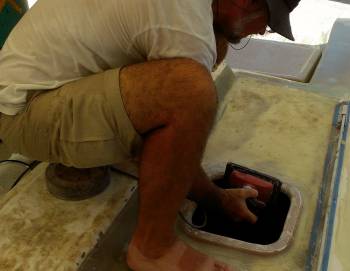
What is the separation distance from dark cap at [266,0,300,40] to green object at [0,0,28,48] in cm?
129

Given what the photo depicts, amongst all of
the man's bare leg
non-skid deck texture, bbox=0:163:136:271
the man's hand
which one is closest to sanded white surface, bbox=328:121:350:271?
the man's hand

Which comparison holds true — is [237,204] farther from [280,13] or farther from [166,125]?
[280,13]

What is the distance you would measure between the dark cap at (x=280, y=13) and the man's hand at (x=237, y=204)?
1.56 ft

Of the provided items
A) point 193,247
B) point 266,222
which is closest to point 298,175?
point 266,222

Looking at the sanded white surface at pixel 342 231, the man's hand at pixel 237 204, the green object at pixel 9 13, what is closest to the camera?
the sanded white surface at pixel 342 231

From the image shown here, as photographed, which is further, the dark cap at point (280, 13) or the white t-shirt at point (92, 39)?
the dark cap at point (280, 13)

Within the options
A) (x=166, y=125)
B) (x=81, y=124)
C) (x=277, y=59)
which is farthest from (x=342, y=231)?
(x=277, y=59)

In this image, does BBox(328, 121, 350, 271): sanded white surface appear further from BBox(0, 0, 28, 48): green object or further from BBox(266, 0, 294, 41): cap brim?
BBox(0, 0, 28, 48): green object

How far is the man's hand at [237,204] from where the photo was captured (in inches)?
48.3

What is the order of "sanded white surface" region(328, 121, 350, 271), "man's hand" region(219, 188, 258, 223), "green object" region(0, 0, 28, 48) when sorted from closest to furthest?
"sanded white surface" region(328, 121, 350, 271), "man's hand" region(219, 188, 258, 223), "green object" region(0, 0, 28, 48)

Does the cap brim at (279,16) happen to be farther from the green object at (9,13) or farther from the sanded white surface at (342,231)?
the green object at (9,13)

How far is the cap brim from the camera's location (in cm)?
115

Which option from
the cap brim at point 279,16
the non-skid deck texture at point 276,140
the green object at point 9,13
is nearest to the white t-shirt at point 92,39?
the cap brim at point 279,16

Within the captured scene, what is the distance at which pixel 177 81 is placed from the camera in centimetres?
94
